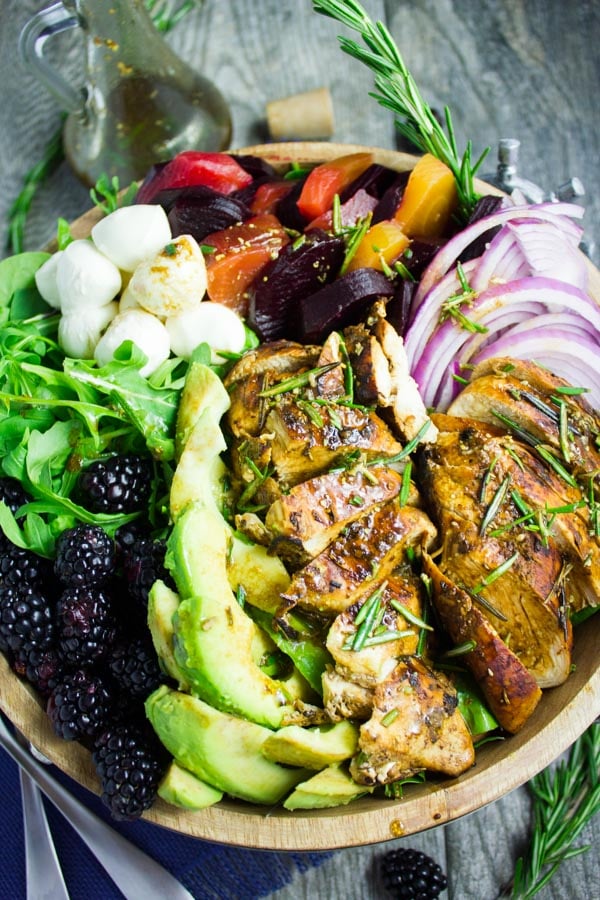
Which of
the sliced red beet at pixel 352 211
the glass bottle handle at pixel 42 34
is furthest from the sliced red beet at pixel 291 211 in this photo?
the glass bottle handle at pixel 42 34

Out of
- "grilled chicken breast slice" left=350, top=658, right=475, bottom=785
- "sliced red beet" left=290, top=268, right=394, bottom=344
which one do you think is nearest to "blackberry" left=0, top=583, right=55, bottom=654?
"grilled chicken breast slice" left=350, top=658, right=475, bottom=785

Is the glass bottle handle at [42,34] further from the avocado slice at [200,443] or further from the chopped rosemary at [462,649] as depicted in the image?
the chopped rosemary at [462,649]

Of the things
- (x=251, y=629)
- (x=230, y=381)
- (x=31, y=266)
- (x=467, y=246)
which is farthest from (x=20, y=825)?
(x=467, y=246)

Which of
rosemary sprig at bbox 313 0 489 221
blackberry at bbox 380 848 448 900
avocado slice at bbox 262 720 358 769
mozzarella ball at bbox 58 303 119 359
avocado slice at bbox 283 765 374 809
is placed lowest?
blackberry at bbox 380 848 448 900

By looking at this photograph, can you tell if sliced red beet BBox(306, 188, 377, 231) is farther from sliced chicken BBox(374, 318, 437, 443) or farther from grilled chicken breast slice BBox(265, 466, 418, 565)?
grilled chicken breast slice BBox(265, 466, 418, 565)

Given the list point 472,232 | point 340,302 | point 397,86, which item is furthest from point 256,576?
point 397,86

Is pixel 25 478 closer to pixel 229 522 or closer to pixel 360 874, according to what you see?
pixel 229 522

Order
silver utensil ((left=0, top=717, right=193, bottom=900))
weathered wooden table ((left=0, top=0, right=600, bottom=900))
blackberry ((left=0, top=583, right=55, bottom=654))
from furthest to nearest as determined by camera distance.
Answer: weathered wooden table ((left=0, top=0, right=600, bottom=900)) < silver utensil ((left=0, top=717, right=193, bottom=900)) < blackberry ((left=0, top=583, right=55, bottom=654))
